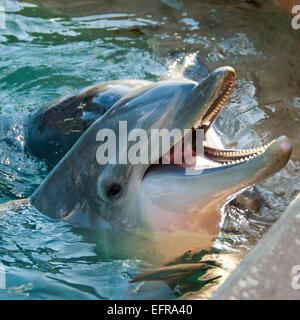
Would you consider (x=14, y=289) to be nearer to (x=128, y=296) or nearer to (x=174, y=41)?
(x=128, y=296)

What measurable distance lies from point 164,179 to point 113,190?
441mm

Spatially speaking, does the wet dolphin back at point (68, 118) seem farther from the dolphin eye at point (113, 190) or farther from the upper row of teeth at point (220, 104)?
the upper row of teeth at point (220, 104)

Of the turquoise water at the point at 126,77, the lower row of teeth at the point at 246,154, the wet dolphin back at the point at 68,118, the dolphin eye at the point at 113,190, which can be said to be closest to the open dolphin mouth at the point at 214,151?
the lower row of teeth at the point at 246,154

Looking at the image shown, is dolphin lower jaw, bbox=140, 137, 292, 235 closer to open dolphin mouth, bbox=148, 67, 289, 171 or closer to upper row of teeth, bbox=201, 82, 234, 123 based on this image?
open dolphin mouth, bbox=148, 67, 289, 171

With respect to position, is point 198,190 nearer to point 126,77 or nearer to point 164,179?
point 164,179

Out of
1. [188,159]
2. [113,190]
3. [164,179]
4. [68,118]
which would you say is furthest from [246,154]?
[68,118]

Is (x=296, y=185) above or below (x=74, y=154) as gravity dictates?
below

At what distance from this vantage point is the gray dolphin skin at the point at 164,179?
10.0 ft

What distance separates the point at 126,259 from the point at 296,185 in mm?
2130

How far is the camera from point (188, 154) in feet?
11.0

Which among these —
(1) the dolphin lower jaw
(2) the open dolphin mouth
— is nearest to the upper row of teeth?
(2) the open dolphin mouth

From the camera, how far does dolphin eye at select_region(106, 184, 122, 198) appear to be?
11.6 ft

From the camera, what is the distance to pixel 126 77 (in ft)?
24.1
